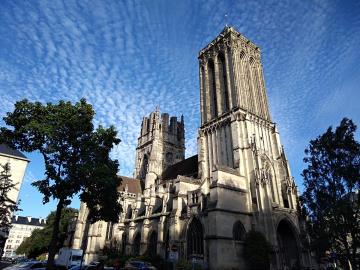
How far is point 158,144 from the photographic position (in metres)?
54.0

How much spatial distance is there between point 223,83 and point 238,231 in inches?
820

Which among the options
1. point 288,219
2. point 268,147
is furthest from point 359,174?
point 268,147

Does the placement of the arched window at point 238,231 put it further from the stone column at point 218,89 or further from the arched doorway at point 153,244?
the stone column at point 218,89

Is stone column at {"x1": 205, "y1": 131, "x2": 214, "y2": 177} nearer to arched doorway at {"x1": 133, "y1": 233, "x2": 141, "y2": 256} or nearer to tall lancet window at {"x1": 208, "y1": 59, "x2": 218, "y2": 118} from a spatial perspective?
tall lancet window at {"x1": 208, "y1": 59, "x2": 218, "y2": 118}

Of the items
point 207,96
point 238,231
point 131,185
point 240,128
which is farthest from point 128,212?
point 240,128

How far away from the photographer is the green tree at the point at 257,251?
24.9 m

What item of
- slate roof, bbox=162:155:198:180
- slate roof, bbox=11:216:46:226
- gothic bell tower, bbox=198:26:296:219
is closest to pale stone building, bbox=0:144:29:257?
slate roof, bbox=162:155:198:180

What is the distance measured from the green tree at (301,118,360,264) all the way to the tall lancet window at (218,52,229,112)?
15512 millimetres

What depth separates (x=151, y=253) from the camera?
32406mm

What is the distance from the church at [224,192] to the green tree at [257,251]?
2.63ft

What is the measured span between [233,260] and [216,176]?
25.6ft

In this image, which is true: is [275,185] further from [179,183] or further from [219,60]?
[219,60]

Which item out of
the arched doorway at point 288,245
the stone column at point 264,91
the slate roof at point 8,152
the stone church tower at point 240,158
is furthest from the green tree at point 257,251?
the slate roof at point 8,152

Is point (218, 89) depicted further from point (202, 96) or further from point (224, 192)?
point (224, 192)
